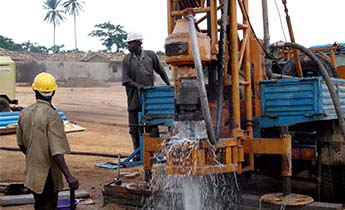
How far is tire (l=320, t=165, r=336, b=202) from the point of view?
6.17m

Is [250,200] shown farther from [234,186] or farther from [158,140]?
[158,140]

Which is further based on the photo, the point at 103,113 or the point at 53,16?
the point at 53,16

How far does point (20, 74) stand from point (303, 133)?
119 feet

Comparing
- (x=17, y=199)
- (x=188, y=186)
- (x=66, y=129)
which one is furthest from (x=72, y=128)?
(x=188, y=186)

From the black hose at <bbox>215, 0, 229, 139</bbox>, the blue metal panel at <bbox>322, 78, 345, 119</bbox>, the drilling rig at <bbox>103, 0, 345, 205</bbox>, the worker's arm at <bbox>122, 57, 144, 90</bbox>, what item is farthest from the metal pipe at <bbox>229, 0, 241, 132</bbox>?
the worker's arm at <bbox>122, 57, 144, 90</bbox>

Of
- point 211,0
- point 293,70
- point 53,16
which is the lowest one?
point 293,70

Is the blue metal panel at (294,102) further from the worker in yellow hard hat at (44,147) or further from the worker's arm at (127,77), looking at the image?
the worker's arm at (127,77)

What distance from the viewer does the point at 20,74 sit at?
40.2 m

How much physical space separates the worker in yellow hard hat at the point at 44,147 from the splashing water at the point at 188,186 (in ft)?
3.19

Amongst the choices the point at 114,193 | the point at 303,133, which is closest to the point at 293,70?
the point at 303,133

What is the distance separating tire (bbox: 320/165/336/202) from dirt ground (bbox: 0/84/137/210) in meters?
2.33

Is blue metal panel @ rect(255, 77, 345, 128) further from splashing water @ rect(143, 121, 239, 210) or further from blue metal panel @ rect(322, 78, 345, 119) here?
splashing water @ rect(143, 121, 239, 210)

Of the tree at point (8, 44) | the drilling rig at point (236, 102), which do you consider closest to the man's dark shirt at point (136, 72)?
the drilling rig at point (236, 102)

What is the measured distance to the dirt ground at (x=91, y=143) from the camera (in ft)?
26.6
